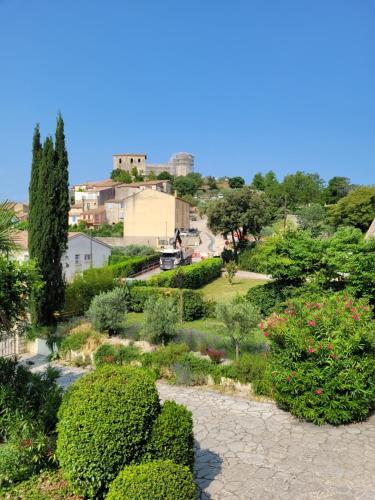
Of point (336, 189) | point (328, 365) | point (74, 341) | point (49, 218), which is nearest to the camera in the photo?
point (328, 365)

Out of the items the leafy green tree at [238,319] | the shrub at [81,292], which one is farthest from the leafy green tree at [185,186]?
the leafy green tree at [238,319]

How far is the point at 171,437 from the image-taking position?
20.3 ft

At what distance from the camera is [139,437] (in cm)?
585

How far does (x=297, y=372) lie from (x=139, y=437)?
5.17 meters

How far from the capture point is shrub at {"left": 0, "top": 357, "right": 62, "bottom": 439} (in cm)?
747

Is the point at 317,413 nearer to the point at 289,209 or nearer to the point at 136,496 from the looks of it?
the point at 136,496

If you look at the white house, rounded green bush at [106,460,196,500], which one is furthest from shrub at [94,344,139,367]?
the white house

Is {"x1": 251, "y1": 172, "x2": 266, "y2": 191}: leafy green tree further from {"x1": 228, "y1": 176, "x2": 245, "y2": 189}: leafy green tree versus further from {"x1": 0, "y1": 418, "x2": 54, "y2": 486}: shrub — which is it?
{"x1": 0, "y1": 418, "x2": 54, "y2": 486}: shrub

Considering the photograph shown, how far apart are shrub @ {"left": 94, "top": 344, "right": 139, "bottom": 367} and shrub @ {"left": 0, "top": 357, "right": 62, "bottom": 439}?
562cm

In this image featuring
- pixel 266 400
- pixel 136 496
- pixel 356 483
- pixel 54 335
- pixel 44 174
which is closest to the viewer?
pixel 136 496

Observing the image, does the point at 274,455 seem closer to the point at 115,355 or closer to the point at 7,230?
the point at 7,230

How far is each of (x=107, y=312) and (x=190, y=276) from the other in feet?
42.2

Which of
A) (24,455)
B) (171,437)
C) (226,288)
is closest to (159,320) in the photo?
(24,455)

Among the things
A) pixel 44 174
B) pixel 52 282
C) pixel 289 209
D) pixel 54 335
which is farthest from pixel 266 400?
pixel 289 209
